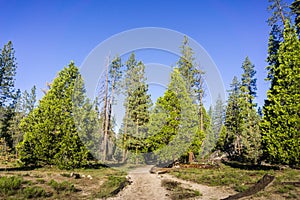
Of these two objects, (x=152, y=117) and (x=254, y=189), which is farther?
(x=152, y=117)

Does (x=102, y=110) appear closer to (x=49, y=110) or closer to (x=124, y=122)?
(x=124, y=122)

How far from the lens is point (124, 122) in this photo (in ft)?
107

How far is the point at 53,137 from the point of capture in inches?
667

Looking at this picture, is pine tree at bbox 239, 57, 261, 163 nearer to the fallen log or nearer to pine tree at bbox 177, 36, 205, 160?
pine tree at bbox 177, 36, 205, 160

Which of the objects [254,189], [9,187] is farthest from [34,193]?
[254,189]

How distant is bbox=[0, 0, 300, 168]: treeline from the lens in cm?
1644

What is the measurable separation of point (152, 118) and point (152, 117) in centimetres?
13

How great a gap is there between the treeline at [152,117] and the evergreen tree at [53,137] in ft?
0.24

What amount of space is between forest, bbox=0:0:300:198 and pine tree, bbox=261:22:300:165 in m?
0.06

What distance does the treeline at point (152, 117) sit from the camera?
1644 centimetres

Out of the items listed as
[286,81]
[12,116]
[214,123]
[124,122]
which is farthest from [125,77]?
[214,123]

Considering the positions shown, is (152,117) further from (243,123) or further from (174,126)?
(243,123)

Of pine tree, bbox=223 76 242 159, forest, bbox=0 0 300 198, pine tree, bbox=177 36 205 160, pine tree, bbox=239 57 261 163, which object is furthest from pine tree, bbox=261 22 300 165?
pine tree, bbox=223 76 242 159

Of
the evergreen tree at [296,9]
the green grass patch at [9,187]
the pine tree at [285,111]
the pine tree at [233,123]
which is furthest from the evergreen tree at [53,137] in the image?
the pine tree at [233,123]
